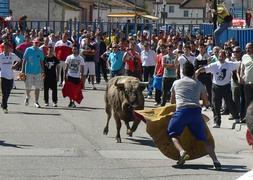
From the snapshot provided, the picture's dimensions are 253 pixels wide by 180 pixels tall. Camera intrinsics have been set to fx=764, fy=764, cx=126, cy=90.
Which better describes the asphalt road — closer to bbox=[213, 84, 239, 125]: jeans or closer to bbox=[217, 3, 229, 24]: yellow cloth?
bbox=[213, 84, 239, 125]: jeans

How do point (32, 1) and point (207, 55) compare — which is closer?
point (207, 55)

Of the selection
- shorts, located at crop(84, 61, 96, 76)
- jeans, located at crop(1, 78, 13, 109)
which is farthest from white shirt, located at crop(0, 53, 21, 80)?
shorts, located at crop(84, 61, 96, 76)

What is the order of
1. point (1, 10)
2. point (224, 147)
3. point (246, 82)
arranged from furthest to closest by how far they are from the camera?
point (1, 10) → point (246, 82) → point (224, 147)

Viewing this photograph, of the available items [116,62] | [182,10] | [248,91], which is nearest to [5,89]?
[116,62]

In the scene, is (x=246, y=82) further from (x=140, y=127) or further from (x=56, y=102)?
(x=56, y=102)

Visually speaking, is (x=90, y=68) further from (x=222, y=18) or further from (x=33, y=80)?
(x=33, y=80)

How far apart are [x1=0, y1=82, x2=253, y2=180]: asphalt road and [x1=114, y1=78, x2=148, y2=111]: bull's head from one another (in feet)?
2.43

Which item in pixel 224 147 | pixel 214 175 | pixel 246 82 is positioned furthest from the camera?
pixel 246 82

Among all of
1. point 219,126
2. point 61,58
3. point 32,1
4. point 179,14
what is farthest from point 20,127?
point 179,14

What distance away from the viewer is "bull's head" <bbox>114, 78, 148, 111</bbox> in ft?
47.0

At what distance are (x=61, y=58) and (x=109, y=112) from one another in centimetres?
1049

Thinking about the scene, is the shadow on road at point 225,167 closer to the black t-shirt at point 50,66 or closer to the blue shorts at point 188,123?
the blue shorts at point 188,123

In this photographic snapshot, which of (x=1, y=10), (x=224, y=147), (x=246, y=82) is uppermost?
(x=1, y=10)

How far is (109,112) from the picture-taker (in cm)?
1563
